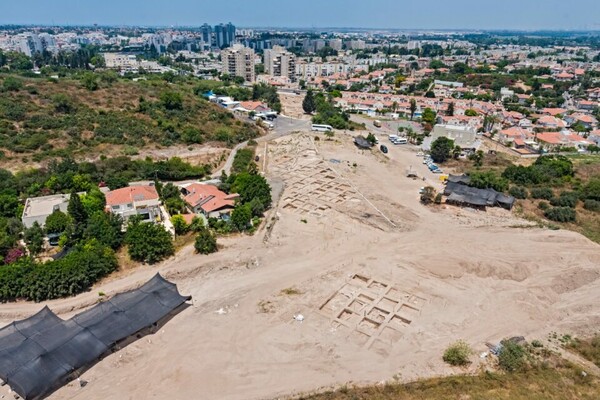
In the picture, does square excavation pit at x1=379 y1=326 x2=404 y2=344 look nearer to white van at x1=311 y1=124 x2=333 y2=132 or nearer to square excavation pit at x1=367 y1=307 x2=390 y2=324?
square excavation pit at x1=367 y1=307 x2=390 y2=324

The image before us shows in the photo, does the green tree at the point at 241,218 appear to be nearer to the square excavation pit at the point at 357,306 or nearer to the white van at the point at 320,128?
the square excavation pit at the point at 357,306

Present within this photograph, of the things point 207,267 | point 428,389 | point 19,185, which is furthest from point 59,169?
point 428,389

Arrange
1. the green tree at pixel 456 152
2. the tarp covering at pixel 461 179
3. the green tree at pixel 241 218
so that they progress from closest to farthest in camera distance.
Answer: the green tree at pixel 241 218
the tarp covering at pixel 461 179
the green tree at pixel 456 152


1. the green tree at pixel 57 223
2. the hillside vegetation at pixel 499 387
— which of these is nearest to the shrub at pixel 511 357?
the hillside vegetation at pixel 499 387

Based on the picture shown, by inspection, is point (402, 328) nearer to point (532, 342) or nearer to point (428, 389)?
point (428, 389)

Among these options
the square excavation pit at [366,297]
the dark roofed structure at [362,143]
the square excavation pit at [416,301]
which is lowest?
the dark roofed structure at [362,143]
